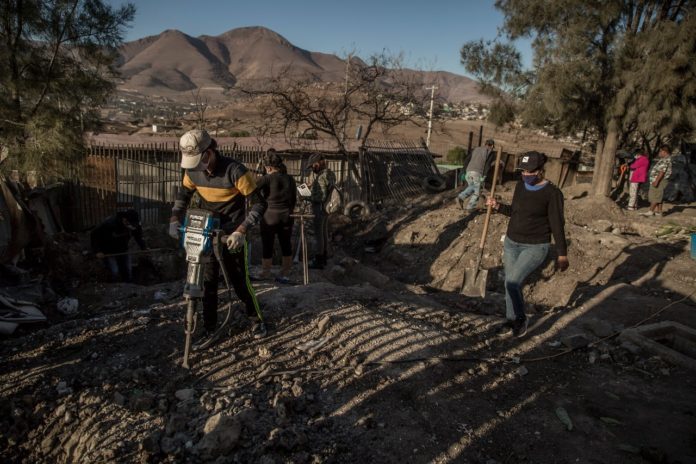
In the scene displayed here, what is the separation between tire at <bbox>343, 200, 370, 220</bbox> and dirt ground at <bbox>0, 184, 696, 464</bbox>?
20.9 ft

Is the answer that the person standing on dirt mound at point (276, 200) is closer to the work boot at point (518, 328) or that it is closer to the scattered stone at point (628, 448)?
the work boot at point (518, 328)

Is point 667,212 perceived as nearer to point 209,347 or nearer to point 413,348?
point 413,348

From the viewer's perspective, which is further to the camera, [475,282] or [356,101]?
[356,101]

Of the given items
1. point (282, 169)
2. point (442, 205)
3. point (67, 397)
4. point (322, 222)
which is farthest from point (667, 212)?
point (67, 397)

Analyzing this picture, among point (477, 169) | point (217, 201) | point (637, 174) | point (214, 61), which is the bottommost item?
point (217, 201)

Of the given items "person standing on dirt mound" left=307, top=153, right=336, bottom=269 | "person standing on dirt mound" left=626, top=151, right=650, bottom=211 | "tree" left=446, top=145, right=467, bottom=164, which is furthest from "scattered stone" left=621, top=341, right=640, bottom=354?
"tree" left=446, top=145, right=467, bottom=164

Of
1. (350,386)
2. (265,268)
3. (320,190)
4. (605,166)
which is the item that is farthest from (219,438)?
(605,166)

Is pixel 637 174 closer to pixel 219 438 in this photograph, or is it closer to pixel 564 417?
pixel 564 417

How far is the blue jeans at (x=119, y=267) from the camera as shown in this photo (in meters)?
7.52

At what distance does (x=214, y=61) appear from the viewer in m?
146

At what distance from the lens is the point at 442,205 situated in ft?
41.0

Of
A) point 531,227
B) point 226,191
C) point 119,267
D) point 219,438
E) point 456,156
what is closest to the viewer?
point 219,438

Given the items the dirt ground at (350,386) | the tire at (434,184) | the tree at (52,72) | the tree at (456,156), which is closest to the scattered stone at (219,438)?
the dirt ground at (350,386)

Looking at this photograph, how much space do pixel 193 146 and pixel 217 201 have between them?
1.78 ft
